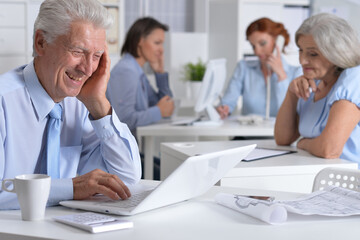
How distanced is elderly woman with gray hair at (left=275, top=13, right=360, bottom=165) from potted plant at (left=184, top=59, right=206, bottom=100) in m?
2.32

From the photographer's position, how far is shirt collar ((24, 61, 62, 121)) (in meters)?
1.70

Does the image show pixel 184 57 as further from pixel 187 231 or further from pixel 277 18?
pixel 187 231

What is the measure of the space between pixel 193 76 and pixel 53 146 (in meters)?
3.67

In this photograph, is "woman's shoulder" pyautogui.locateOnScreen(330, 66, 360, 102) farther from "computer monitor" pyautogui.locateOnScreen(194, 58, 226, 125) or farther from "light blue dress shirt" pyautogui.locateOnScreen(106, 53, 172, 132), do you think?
"light blue dress shirt" pyautogui.locateOnScreen(106, 53, 172, 132)

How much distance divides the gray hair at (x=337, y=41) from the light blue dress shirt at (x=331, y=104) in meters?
0.06

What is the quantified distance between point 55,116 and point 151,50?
2343mm

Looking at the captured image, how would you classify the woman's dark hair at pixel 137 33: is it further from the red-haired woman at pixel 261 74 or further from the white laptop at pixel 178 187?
the white laptop at pixel 178 187

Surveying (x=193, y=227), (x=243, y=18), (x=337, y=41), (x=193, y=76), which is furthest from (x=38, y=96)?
(x=243, y=18)

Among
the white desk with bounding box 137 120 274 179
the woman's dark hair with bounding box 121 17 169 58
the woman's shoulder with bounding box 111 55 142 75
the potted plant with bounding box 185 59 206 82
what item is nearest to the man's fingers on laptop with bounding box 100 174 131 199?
the white desk with bounding box 137 120 274 179

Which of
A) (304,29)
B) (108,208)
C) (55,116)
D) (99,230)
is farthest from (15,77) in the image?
(304,29)

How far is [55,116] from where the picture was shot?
1.70m

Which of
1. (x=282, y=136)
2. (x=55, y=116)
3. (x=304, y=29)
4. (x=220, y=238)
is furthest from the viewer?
(x=282, y=136)

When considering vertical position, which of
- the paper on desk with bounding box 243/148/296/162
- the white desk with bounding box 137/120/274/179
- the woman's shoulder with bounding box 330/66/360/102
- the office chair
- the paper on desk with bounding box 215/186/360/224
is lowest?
the white desk with bounding box 137/120/274/179

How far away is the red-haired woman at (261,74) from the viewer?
13.4ft
